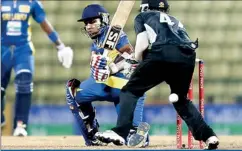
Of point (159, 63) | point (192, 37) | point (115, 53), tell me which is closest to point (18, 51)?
point (115, 53)

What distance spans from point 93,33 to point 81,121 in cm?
83

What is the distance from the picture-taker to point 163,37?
751 centimetres

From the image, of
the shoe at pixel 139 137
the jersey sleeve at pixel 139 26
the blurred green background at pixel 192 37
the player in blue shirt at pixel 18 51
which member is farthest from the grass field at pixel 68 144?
the blurred green background at pixel 192 37

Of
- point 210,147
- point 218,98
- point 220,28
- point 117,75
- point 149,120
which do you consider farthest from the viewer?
point 220,28

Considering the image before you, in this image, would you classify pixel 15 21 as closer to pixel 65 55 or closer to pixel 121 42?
pixel 65 55

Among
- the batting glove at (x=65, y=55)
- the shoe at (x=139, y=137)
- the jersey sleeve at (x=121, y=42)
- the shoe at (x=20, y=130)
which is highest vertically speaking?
the jersey sleeve at (x=121, y=42)

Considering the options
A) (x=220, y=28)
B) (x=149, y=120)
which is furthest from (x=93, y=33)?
(x=220, y=28)

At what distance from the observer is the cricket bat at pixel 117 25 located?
7.59m

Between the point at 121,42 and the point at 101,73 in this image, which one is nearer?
the point at 101,73

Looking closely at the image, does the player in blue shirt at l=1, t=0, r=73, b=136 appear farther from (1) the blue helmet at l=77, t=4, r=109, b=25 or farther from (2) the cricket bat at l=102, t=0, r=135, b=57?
(2) the cricket bat at l=102, t=0, r=135, b=57

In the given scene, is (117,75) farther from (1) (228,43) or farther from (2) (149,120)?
(1) (228,43)

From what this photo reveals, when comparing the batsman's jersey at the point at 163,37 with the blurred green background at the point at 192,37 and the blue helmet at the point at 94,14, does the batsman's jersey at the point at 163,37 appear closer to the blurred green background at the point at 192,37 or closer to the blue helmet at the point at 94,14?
the blue helmet at the point at 94,14

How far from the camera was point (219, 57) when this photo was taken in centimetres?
1642

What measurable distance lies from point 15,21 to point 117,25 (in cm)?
389
